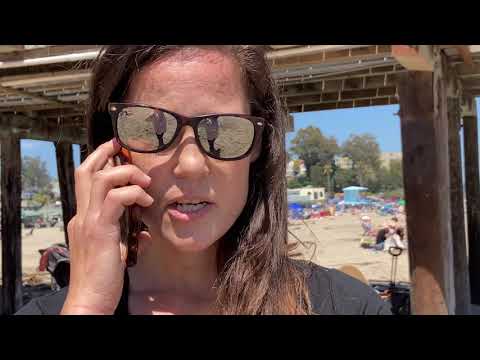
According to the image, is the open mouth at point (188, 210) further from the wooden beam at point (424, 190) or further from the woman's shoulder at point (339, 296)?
the wooden beam at point (424, 190)

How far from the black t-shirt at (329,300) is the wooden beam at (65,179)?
408 inches

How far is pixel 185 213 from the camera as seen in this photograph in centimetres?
99

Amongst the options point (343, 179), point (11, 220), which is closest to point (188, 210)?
point (11, 220)

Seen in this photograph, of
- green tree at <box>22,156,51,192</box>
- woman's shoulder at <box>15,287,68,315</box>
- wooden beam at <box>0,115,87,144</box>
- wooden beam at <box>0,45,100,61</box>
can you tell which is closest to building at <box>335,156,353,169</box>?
green tree at <box>22,156,51,192</box>

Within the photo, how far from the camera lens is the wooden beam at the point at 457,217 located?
23.5ft

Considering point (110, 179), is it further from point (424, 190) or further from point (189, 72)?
point (424, 190)

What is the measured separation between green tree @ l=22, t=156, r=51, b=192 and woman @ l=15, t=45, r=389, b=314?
62487 mm

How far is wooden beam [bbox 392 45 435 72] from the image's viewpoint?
3.41 m

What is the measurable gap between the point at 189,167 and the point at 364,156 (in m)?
56.3

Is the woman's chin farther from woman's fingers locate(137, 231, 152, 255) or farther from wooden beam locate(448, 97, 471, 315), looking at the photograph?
wooden beam locate(448, 97, 471, 315)

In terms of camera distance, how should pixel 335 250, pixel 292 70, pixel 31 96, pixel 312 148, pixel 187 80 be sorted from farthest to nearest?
pixel 312 148, pixel 335 250, pixel 31 96, pixel 292 70, pixel 187 80

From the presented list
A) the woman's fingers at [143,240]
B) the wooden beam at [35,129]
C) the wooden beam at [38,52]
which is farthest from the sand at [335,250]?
the woman's fingers at [143,240]

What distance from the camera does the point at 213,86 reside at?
1.03m
